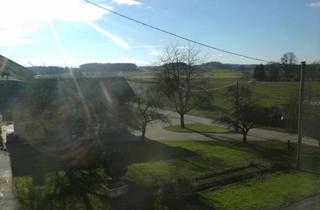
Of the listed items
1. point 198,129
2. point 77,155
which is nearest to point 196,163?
point 77,155

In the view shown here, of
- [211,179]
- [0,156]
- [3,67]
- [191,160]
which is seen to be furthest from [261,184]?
[3,67]

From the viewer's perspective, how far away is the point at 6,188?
14398mm

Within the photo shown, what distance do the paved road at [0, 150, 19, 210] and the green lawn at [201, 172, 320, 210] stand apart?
24.4 feet

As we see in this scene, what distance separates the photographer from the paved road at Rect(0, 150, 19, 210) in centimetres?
1241

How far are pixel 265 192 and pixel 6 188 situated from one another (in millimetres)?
11074

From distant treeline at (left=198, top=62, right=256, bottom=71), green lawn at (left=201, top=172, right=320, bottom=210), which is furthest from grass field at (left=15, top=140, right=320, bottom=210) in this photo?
distant treeline at (left=198, top=62, right=256, bottom=71)

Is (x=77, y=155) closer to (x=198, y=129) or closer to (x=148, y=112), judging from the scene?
(x=148, y=112)

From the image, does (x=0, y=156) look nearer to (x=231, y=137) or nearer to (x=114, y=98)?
(x=114, y=98)

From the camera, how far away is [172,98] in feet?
124

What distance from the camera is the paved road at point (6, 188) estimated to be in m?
12.4

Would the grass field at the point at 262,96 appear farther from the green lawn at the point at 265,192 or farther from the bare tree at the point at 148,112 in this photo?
the green lawn at the point at 265,192

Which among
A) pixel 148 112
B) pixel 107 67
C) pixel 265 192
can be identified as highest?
pixel 107 67

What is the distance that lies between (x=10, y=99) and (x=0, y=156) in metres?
4.85

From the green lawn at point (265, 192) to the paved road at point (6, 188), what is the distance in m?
7.44
